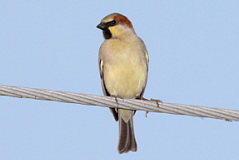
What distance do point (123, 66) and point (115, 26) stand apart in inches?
38.4

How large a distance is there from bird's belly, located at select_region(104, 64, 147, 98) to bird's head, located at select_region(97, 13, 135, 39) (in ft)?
2.47

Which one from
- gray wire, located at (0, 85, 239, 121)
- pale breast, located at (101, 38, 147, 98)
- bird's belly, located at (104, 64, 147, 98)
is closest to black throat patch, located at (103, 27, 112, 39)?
pale breast, located at (101, 38, 147, 98)

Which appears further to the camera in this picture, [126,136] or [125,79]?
[126,136]

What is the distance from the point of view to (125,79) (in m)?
7.09

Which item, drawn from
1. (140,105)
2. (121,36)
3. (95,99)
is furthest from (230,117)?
(121,36)

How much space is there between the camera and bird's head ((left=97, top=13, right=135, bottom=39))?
771cm

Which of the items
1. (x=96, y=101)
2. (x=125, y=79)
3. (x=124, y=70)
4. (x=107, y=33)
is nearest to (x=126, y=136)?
(x=125, y=79)

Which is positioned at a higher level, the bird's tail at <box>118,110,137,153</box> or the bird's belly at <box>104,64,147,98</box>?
the bird's belly at <box>104,64,147,98</box>

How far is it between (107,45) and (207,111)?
9.31 feet

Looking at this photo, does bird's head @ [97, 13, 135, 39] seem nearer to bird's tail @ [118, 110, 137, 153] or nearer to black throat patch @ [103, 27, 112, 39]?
black throat patch @ [103, 27, 112, 39]

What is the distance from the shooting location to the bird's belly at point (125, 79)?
279 inches

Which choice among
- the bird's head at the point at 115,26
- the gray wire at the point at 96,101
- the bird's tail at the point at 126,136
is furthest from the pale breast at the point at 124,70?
the gray wire at the point at 96,101

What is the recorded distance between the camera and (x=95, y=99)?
16.7ft

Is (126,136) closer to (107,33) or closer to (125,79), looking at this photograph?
(125,79)
